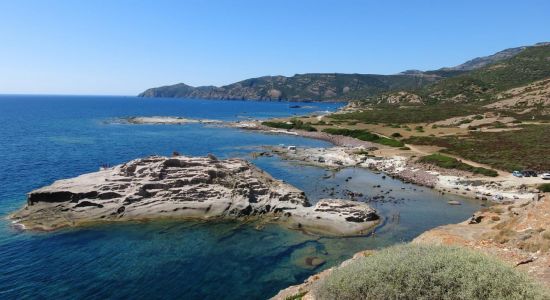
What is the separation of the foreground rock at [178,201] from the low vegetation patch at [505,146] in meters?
44.5

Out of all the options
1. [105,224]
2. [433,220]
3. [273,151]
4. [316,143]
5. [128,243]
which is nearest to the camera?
[128,243]

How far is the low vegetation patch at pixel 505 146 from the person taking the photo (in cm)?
7862

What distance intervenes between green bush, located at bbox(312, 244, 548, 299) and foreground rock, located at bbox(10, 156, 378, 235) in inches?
1149

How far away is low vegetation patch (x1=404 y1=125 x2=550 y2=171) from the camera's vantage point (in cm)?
7862

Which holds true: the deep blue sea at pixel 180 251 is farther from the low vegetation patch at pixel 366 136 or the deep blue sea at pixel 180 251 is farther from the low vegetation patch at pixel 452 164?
the low vegetation patch at pixel 366 136

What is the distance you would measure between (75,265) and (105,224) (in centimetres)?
1159

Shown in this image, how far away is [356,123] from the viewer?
166 m

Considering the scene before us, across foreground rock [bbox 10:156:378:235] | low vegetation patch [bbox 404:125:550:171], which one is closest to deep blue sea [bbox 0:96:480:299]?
foreground rock [bbox 10:156:378:235]

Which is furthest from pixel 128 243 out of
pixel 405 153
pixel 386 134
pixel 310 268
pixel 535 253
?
pixel 386 134

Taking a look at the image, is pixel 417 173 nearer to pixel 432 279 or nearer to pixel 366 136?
pixel 366 136

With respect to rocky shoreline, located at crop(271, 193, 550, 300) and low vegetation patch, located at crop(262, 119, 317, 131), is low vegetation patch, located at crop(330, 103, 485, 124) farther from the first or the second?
rocky shoreline, located at crop(271, 193, 550, 300)

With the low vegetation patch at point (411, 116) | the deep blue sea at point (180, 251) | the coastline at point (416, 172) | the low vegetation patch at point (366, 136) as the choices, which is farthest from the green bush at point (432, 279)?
the low vegetation patch at point (411, 116)

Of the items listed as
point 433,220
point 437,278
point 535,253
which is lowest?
point 433,220

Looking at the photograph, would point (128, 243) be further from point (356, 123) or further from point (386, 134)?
point (356, 123)
